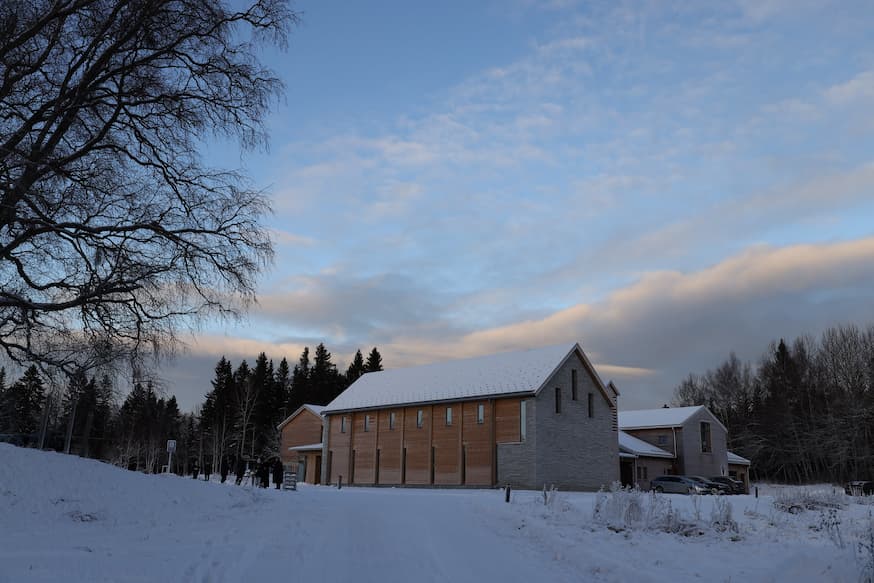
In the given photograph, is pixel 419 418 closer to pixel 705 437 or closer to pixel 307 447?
pixel 307 447

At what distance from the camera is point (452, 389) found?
48.8 meters

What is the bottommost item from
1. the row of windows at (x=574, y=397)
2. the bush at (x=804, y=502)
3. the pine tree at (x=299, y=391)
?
the bush at (x=804, y=502)

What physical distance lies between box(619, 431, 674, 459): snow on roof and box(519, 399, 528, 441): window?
48.6ft

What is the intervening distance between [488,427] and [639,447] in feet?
63.5

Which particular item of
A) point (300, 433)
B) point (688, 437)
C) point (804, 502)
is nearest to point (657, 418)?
point (688, 437)

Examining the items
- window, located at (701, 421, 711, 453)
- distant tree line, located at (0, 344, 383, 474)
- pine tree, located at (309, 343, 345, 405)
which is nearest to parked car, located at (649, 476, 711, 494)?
window, located at (701, 421, 711, 453)

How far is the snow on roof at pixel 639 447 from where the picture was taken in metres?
55.7

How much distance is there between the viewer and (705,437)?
2484 inches

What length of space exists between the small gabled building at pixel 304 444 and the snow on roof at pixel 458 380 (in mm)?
6747

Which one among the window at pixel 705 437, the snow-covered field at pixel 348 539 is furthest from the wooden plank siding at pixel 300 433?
the snow-covered field at pixel 348 539

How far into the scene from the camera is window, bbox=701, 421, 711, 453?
6259 cm

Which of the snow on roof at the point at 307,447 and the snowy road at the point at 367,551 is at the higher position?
the snow on roof at the point at 307,447

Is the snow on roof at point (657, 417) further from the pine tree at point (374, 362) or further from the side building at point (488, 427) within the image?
Answer: the pine tree at point (374, 362)

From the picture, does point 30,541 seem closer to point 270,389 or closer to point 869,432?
point 869,432
